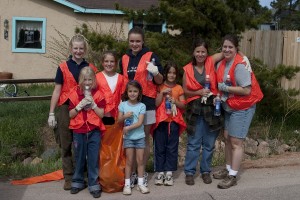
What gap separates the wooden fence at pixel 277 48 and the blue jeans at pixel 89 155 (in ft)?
21.1

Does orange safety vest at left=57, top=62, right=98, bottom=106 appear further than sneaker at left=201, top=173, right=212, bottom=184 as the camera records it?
No

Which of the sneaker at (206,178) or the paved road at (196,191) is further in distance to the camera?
the sneaker at (206,178)

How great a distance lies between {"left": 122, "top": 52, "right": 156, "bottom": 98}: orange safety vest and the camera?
5.60m

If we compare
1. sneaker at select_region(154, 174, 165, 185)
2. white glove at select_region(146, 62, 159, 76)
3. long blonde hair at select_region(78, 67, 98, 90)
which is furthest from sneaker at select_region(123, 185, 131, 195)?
white glove at select_region(146, 62, 159, 76)

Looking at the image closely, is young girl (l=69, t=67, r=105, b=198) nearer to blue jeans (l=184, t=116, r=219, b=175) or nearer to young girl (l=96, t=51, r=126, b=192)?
young girl (l=96, t=51, r=126, b=192)

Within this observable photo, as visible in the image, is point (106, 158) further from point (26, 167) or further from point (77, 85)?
point (26, 167)

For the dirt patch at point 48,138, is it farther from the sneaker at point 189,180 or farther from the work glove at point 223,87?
the work glove at point 223,87

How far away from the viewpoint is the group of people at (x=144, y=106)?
547 cm

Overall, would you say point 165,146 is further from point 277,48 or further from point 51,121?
point 277,48

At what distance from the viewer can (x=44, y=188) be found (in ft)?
19.1

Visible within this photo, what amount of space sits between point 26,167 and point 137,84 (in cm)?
261

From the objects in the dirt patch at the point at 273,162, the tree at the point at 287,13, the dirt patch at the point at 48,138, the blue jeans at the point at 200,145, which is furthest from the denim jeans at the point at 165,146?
the tree at the point at 287,13

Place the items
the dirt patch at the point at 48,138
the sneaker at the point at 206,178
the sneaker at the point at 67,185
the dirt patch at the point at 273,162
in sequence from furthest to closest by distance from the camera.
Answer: the dirt patch at the point at 48,138
the dirt patch at the point at 273,162
the sneaker at the point at 206,178
the sneaker at the point at 67,185

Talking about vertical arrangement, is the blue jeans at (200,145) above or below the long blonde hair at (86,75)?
below
